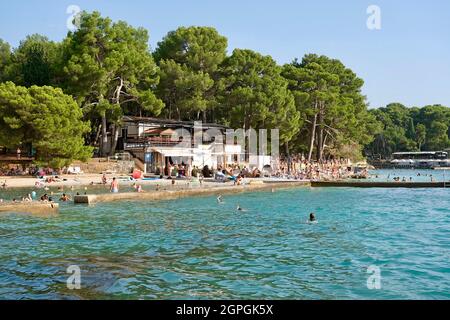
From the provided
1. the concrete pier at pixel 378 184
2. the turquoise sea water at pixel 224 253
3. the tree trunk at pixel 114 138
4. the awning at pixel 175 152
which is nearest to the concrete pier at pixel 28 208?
the turquoise sea water at pixel 224 253

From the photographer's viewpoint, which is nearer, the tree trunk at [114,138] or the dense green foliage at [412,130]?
the tree trunk at [114,138]

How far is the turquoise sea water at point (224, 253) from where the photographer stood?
10.5 meters

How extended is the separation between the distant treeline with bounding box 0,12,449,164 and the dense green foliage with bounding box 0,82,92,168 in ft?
0.36

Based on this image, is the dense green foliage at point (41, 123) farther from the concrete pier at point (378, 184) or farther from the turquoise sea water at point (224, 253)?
the concrete pier at point (378, 184)

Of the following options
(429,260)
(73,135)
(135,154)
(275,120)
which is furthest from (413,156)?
(429,260)

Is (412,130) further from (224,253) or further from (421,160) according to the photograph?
(224,253)

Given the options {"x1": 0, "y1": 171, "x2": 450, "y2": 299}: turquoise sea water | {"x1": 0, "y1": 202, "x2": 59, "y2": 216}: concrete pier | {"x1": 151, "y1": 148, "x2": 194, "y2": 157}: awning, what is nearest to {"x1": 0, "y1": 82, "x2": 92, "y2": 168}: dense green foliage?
{"x1": 151, "y1": 148, "x2": 194, "y2": 157}: awning

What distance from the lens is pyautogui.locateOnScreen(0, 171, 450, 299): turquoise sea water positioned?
10.5 meters

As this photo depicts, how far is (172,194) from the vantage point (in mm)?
32125

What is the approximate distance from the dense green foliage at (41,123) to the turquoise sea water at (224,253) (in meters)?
16.6

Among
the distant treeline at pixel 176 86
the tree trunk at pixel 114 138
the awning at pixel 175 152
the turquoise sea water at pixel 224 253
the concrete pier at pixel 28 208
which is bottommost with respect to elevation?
the turquoise sea water at pixel 224 253

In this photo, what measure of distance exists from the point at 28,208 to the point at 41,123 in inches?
734

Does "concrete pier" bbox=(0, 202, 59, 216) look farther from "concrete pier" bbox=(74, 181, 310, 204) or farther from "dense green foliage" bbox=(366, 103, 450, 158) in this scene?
"dense green foliage" bbox=(366, 103, 450, 158)

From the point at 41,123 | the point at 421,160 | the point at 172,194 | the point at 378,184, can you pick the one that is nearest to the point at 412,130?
the point at 421,160
